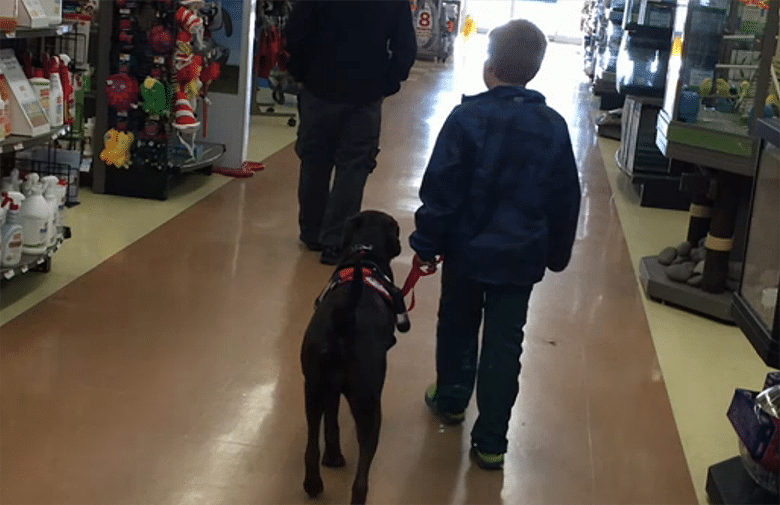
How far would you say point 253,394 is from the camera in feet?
12.6

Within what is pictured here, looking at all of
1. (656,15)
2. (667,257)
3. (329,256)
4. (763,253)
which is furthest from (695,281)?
(656,15)

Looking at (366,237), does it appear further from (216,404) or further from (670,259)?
(670,259)

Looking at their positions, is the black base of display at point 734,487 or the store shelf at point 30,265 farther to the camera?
the store shelf at point 30,265

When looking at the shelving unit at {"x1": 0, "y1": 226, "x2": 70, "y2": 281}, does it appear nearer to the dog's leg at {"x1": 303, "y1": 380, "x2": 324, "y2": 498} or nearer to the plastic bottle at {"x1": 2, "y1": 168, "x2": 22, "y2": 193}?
the plastic bottle at {"x1": 2, "y1": 168, "x2": 22, "y2": 193}

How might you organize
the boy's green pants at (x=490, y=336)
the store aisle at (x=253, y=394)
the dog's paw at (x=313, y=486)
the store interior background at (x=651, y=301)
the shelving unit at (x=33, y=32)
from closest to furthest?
the dog's paw at (x=313, y=486)
the store aisle at (x=253, y=394)
the boy's green pants at (x=490, y=336)
the store interior background at (x=651, y=301)
the shelving unit at (x=33, y=32)

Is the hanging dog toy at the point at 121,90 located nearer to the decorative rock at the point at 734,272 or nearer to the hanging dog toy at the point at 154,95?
the hanging dog toy at the point at 154,95

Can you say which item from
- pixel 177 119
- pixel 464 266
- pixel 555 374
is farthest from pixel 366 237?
pixel 177 119

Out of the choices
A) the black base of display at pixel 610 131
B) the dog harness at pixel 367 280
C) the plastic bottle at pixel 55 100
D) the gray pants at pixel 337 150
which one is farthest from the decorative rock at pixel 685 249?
the black base of display at pixel 610 131

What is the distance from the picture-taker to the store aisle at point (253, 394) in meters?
3.22

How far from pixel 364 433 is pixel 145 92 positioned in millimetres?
4013

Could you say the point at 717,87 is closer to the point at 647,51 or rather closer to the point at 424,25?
the point at 647,51

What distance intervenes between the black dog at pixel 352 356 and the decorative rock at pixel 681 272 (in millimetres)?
Answer: 2667

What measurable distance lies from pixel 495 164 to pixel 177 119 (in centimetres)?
378

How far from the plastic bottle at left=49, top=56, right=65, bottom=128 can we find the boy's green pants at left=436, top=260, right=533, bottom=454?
228 cm
